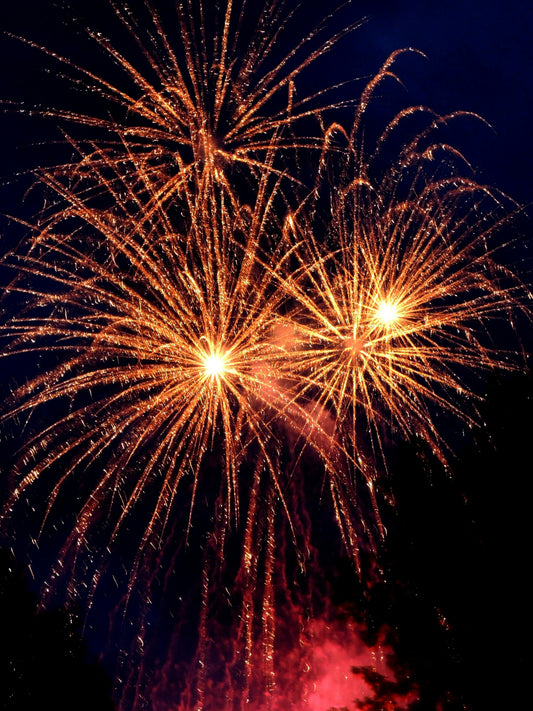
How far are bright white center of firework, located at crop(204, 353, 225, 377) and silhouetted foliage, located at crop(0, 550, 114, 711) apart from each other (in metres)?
5.01

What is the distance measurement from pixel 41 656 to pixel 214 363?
5972 millimetres

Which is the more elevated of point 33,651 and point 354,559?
point 354,559

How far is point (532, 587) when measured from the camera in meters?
7.99

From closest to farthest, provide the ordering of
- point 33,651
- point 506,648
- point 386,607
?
1. point 506,648
2. point 33,651
3. point 386,607

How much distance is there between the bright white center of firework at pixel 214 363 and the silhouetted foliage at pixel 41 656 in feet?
16.4

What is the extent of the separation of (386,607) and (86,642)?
19.3 ft

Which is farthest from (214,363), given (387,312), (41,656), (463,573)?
(41,656)

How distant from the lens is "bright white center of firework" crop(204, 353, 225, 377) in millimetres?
9430

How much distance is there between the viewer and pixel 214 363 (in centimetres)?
948

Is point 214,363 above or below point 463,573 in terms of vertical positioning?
above

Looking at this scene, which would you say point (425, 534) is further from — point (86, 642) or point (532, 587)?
point (86, 642)

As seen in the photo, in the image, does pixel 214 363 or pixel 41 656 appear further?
pixel 214 363

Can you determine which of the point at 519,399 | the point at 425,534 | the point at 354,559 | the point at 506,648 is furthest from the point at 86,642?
the point at 519,399

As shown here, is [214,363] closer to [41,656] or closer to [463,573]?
[463,573]
